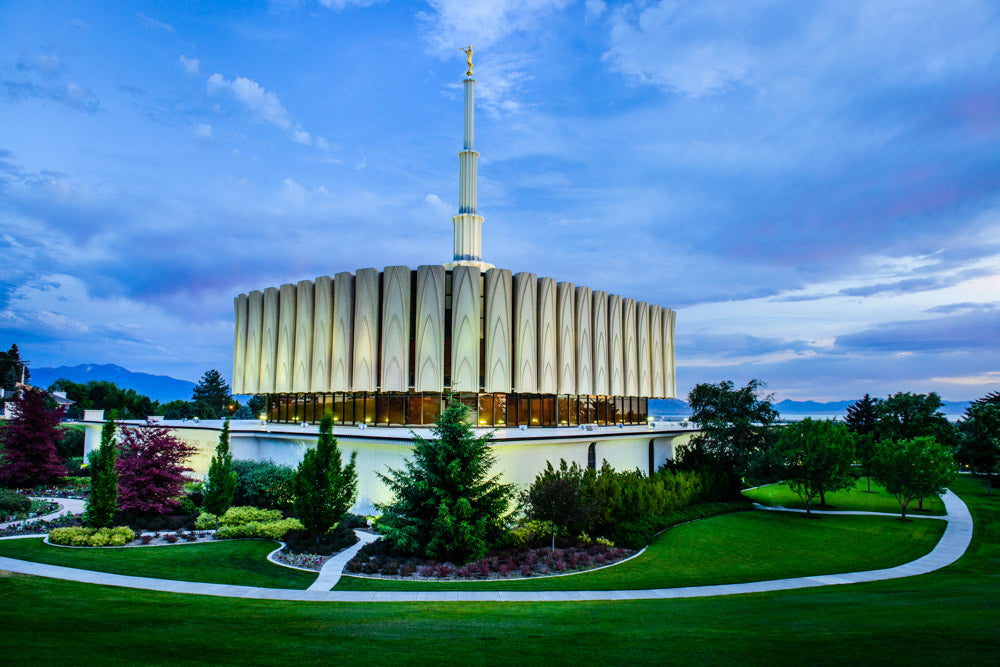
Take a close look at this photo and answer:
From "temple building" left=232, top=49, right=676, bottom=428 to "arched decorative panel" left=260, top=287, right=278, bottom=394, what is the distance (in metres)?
0.09

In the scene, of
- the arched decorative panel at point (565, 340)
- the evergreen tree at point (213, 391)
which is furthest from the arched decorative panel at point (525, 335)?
the evergreen tree at point (213, 391)

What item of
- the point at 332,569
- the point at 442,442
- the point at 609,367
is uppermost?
the point at 609,367

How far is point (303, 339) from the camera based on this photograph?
43.7 metres

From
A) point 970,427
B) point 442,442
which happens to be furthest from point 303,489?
point 970,427

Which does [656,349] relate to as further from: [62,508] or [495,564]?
[62,508]

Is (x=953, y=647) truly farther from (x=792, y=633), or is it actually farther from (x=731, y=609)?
(x=731, y=609)

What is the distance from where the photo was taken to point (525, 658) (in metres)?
8.90

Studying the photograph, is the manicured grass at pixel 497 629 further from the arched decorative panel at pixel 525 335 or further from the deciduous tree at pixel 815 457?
the arched decorative panel at pixel 525 335

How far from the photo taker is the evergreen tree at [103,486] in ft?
75.2

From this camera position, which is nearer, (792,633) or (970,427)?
(792,633)

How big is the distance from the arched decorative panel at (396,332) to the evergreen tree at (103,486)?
56.5 feet

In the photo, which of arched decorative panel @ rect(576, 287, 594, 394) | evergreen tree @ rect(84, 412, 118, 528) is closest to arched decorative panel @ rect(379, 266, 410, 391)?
arched decorative panel @ rect(576, 287, 594, 394)

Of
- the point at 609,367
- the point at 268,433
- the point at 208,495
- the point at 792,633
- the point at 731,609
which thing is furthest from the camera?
the point at 609,367

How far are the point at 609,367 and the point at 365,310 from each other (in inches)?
809
